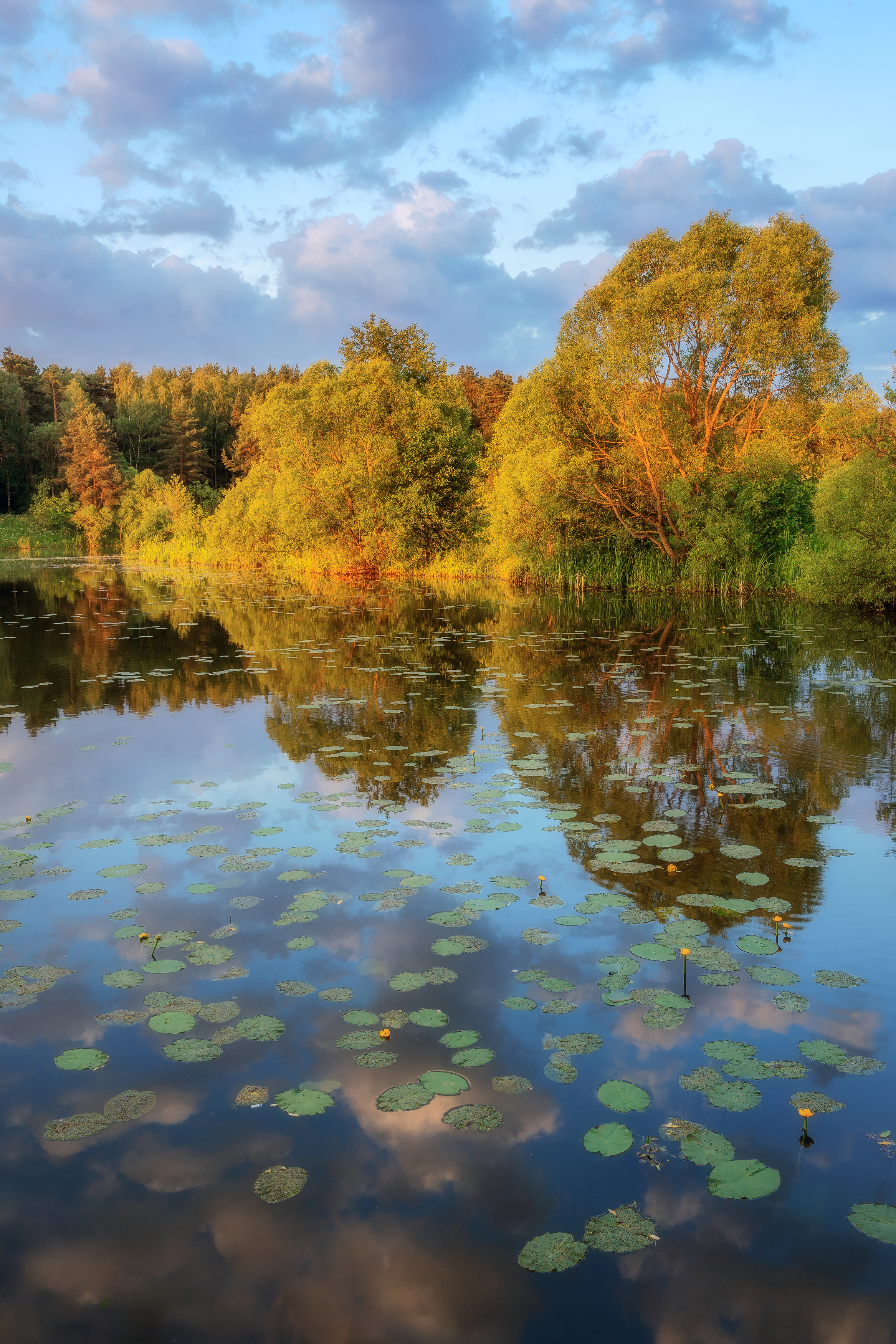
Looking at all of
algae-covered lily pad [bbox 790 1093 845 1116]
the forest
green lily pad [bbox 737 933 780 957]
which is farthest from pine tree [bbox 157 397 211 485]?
algae-covered lily pad [bbox 790 1093 845 1116]

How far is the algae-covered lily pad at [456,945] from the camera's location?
4.04 metres

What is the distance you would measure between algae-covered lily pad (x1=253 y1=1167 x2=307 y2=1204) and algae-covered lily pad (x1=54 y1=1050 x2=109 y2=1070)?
96 cm

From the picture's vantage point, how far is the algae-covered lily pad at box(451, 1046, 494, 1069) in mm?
3193

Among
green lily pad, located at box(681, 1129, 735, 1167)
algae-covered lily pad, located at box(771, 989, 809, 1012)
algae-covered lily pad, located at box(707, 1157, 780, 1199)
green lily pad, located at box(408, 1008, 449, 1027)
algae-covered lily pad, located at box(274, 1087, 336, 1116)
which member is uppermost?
algae-covered lily pad, located at box(771, 989, 809, 1012)

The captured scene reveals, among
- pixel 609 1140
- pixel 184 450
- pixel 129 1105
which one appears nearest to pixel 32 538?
pixel 184 450

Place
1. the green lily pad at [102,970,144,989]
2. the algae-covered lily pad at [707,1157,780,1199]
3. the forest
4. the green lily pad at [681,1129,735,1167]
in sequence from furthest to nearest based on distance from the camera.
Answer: the forest
the green lily pad at [102,970,144,989]
the green lily pad at [681,1129,735,1167]
the algae-covered lily pad at [707,1157,780,1199]

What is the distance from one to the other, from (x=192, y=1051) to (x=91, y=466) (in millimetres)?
75642

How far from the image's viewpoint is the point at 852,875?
16.1 ft

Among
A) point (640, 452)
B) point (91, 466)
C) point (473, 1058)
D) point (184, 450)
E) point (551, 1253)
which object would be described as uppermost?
point (184, 450)

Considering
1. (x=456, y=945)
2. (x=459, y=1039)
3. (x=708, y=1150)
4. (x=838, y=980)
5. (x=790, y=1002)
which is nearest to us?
(x=708, y=1150)

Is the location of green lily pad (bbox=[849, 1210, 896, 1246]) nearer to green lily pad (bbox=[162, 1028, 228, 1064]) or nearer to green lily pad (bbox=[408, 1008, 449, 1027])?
green lily pad (bbox=[408, 1008, 449, 1027])

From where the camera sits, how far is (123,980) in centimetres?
387

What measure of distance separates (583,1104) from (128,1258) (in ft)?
5.01

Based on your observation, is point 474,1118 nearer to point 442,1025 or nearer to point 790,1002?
point 442,1025
